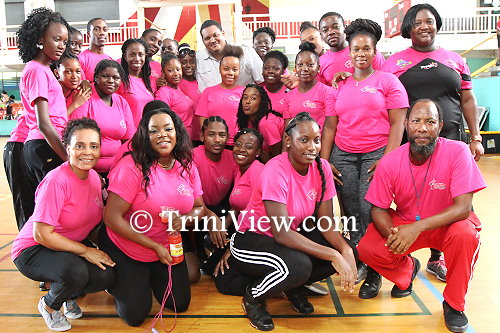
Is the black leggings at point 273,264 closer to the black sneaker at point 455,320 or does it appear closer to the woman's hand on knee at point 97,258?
the black sneaker at point 455,320

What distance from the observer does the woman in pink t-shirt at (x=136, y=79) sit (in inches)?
144

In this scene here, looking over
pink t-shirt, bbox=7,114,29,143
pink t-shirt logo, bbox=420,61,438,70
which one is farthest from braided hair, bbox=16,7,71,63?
pink t-shirt logo, bbox=420,61,438,70

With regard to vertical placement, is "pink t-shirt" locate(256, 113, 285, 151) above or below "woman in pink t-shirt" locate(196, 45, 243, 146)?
below

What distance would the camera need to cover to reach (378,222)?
8.93ft

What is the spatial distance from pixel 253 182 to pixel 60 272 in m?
1.36

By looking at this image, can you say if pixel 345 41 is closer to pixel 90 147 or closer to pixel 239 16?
pixel 90 147

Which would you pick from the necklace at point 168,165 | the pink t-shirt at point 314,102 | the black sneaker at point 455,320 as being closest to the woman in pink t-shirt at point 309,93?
the pink t-shirt at point 314,102

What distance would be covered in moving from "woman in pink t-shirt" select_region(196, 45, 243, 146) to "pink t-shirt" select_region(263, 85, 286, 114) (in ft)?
0.86

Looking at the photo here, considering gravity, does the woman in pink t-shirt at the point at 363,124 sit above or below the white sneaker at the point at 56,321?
above

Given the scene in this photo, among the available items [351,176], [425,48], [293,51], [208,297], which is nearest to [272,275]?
[208,297]

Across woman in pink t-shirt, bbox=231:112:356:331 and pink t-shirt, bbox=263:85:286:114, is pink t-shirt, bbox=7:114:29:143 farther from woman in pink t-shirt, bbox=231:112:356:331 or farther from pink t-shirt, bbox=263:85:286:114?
pink t-shirt, bbox=263:85:286:114

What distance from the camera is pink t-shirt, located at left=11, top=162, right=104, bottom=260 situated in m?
2.50

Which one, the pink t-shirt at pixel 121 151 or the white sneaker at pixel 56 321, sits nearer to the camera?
the white sneaker at pixel 56 321

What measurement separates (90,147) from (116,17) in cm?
1684
